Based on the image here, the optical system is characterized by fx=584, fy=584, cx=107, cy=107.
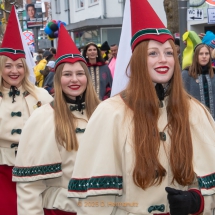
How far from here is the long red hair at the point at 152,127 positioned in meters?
3.12

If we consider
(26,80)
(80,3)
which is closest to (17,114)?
(26,80)

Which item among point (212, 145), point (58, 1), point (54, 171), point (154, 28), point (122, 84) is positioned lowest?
point (54, 171)

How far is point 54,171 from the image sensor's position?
4.31 metres

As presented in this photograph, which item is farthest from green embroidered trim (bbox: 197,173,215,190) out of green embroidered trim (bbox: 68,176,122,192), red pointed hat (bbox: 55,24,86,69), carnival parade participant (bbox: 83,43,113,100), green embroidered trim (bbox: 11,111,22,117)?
carnival parade participant (bbox: 83,43,113,100)

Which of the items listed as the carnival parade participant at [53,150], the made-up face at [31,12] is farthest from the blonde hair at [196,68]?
the made-up face at [31,12]

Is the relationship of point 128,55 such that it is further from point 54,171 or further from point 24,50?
point 24,50

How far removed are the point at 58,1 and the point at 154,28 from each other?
33775 millimetres

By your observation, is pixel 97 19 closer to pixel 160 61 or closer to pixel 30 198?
pixel 30 198

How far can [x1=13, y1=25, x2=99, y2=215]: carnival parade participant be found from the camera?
429 cm

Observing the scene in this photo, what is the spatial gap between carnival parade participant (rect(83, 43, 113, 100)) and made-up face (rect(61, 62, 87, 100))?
4358mm

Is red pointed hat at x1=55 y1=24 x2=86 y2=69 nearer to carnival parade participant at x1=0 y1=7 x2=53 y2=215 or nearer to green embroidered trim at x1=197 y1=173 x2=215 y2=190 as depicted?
carnival parade participant at x1=0 y1=7 x2=53 y2=215

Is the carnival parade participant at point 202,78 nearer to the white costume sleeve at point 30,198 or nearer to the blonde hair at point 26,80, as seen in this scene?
the blonde hair at point 26,80

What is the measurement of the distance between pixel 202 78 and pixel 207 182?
15.4ft

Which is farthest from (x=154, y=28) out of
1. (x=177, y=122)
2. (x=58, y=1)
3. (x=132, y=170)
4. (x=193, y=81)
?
(x=58, y=1)
